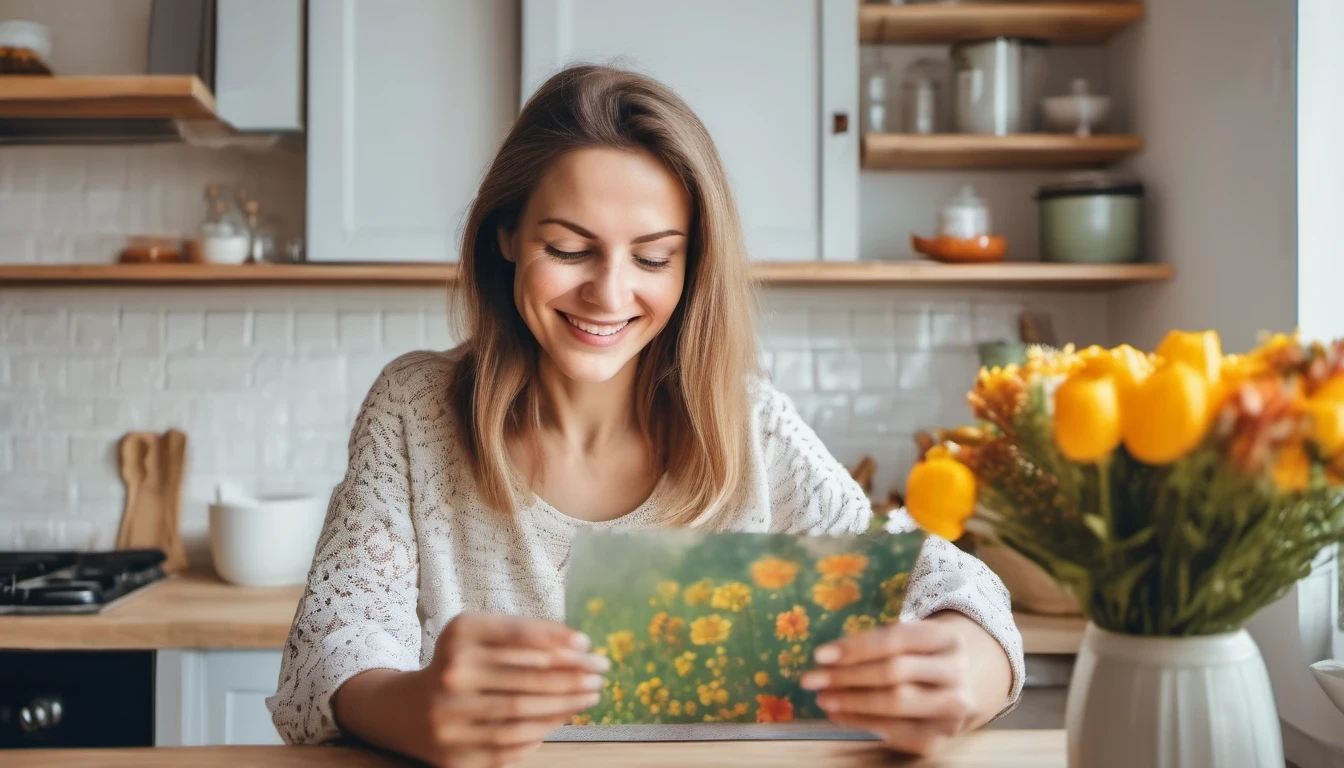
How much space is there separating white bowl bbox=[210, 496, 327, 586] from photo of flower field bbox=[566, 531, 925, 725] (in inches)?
60.9

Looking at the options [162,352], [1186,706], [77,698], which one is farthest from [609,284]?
[162,352]

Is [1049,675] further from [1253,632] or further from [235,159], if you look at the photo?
[235,159]

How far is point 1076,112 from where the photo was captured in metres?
2.30

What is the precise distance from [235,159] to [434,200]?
621mm

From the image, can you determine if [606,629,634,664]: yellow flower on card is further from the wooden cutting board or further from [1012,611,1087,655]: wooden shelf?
the wooden cutting board

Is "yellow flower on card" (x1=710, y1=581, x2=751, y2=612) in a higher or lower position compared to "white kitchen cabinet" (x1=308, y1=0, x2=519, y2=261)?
lower

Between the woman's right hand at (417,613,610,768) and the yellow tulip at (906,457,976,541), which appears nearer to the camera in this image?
the yellow tulip at (906,457,976,541)

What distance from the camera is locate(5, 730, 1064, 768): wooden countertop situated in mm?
865

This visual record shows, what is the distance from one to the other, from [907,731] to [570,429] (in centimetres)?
70

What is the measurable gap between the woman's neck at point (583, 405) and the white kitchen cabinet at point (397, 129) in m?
0.85

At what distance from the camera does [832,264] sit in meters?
2.19

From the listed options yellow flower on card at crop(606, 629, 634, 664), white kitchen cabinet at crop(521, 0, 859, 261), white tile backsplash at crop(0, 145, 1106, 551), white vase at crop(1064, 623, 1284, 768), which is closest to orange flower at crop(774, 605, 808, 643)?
yellow flower on card at crop(606, 629, 634, 664)

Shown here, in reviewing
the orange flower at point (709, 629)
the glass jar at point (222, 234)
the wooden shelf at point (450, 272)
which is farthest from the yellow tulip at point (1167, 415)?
the glass jar at point (222, 234)

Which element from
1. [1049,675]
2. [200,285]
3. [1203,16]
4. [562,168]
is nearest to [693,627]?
[562,168]
